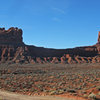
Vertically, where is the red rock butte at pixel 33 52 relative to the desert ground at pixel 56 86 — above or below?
above

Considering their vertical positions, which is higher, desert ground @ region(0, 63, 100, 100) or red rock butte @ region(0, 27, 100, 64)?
red rock butte @ region(0, 27, 100, 64)

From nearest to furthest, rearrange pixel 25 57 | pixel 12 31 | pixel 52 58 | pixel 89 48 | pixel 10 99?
pixel 10 99
pixel 25 57
pixel 52 58
pixel 12 31
pixel 89 48

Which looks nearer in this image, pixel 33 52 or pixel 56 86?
pixel 56 86

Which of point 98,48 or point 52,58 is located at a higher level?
point 98,48

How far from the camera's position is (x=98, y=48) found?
333ft

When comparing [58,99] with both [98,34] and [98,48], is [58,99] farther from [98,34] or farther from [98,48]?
[98,34]

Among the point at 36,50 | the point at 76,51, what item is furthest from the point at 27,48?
the point at 76,51

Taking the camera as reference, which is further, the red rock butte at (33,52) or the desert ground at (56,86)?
the red rock butte at (33,52)

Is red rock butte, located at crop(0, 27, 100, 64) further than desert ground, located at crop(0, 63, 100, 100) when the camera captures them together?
Yes

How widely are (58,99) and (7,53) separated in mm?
75023

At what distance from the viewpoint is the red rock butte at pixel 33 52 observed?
79.5m

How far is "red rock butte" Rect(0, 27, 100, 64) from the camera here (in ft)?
261

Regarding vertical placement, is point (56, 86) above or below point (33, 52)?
below

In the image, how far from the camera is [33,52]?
290 feet
